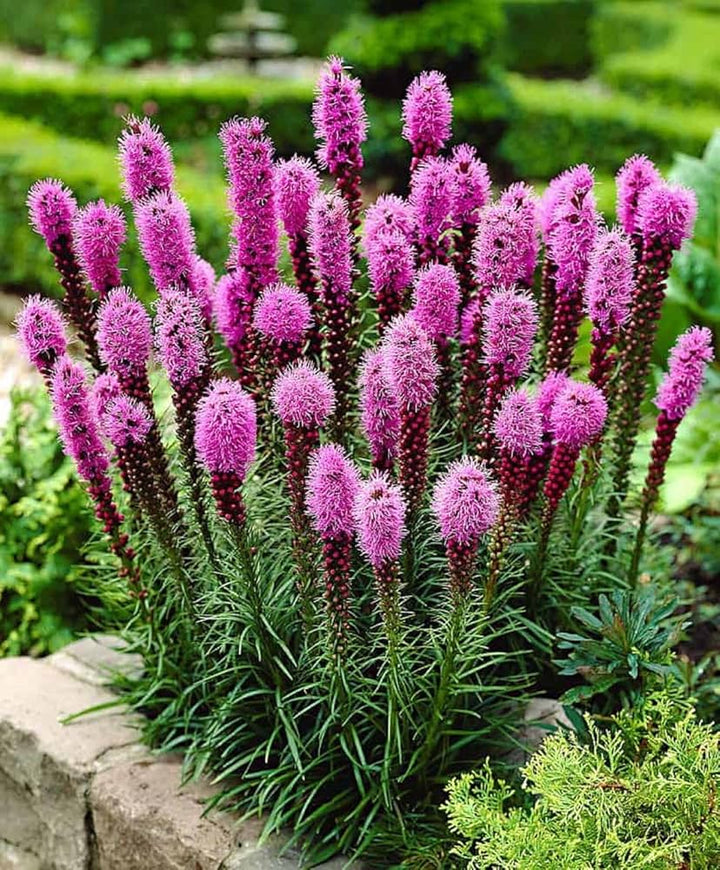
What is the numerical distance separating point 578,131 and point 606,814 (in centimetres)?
851

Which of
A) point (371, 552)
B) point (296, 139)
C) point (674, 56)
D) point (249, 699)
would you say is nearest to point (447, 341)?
point (371, 552)

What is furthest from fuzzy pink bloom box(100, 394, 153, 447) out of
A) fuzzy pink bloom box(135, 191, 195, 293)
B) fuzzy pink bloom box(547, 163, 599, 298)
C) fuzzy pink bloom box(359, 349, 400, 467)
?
fuzzy pink bloom box(547, 163, 599, 298)

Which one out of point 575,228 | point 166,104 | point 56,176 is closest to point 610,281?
point 575,228

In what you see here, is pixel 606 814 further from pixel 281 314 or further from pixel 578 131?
pixel 578 131

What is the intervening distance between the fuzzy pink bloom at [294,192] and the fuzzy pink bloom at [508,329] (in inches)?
18.1

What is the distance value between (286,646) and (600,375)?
87 cm

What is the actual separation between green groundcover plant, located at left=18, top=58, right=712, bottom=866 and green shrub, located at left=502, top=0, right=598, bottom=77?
1690 centimetres

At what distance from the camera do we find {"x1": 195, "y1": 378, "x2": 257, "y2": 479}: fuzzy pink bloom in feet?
6.97

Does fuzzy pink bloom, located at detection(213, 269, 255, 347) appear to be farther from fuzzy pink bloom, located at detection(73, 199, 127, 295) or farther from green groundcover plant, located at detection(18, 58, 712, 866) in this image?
fuzzy pink bloom, located at detection(73, 199, 127, 295)

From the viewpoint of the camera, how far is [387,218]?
2453 millimetres

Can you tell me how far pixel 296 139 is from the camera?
1091 cm

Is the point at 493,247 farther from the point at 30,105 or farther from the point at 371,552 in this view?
the point at 30,105

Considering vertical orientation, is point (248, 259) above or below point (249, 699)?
above

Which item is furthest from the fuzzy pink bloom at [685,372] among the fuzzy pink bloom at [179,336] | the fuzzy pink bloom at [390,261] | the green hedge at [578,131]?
the green hedge at [578,131]
